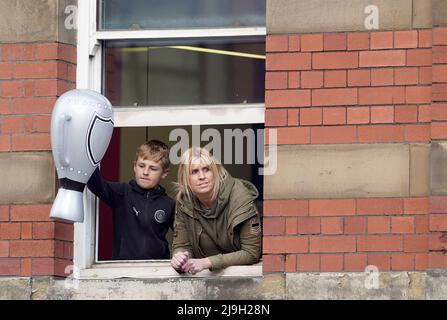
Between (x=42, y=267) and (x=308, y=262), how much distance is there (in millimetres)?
1491

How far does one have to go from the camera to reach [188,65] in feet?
34.6

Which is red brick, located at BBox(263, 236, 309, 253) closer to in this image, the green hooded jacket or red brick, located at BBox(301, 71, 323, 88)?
the green hooded jacket

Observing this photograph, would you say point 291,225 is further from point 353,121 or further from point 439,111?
point 439,111

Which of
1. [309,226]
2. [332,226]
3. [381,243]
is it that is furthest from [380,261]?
[309,226]

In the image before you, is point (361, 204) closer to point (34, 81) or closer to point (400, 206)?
point (400, 206)

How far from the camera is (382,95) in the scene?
9992 millimetres

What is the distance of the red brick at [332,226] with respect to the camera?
9922mm

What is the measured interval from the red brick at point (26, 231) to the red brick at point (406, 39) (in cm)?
226

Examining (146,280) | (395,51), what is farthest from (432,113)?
(146,280)

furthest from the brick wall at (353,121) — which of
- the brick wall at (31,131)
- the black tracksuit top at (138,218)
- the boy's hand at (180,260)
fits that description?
the brick wall at (31,131)

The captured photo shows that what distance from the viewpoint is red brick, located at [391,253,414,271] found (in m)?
9.81

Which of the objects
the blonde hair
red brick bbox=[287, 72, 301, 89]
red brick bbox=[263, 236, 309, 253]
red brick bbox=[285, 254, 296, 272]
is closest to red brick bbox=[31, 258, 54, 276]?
Answer: the blonde hair

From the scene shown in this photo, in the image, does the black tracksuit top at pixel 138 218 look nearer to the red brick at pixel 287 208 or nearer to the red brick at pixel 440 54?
the red brick at pixel 287 208

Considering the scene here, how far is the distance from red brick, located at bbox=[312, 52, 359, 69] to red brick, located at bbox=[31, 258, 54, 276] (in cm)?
182
